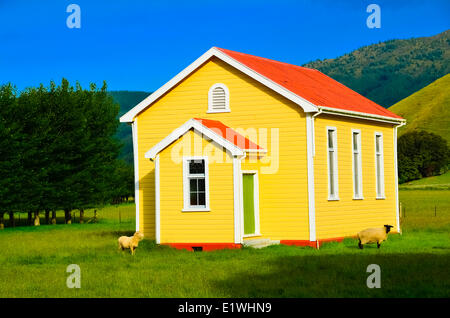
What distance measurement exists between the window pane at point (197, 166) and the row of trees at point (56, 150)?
21.5 metres

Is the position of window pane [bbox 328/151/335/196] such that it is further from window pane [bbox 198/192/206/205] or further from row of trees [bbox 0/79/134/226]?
row of trees [bbox 0/79/134/226]

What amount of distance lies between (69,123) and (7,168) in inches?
232

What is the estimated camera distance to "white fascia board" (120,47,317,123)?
1038 inches

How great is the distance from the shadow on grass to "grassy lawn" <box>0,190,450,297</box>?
2cm

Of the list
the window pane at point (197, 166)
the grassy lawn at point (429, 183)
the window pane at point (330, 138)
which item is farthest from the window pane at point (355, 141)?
the grassy lawn at point (429, 183)

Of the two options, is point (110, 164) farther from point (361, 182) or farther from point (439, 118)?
point (439, 118)

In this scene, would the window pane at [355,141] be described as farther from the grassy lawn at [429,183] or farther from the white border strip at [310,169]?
the grassy lawn at [429,183]

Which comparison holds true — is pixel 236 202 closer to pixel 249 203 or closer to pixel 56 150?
pixel 249 203

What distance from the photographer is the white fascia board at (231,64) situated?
26.4m

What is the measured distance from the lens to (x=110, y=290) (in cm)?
1616

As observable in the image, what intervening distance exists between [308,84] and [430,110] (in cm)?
14768

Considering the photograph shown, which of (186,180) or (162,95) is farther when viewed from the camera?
(162,95)

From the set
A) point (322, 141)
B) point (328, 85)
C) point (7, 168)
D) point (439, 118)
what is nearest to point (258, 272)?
point (322, 141)

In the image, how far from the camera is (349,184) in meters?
29.6
